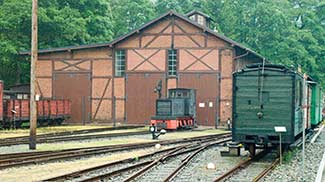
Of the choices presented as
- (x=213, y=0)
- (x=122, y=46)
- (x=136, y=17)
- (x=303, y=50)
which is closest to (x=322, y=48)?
(x=303, y=50)

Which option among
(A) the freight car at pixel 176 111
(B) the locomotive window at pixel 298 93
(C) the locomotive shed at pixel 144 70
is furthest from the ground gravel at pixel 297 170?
(C) the locomotive shed at pixel 144 70

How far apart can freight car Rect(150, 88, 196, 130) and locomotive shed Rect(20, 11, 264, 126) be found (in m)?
2.57

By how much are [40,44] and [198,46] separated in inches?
614

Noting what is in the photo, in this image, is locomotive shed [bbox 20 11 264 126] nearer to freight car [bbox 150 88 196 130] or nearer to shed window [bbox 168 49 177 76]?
shed window [bbox 168 49 177 76]

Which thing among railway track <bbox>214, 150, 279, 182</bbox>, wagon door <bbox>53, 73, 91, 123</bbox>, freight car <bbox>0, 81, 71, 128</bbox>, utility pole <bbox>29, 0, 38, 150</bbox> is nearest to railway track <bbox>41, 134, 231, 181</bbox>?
railway track <bbox>214, 150, 279, 182</bbox>

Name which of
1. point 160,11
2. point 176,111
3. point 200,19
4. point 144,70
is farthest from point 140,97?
point 160,11

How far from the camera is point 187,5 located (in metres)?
73.1

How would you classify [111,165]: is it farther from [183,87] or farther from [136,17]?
[136,17]

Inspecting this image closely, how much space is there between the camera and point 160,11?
73312 mm

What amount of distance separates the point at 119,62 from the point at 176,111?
892 cm

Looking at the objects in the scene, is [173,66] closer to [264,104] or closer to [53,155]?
[53,155]

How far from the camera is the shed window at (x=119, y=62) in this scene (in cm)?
4319

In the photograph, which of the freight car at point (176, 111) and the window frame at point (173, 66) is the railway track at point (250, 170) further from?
the window frame at point (173, 66)

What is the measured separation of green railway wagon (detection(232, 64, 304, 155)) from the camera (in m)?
17.1
